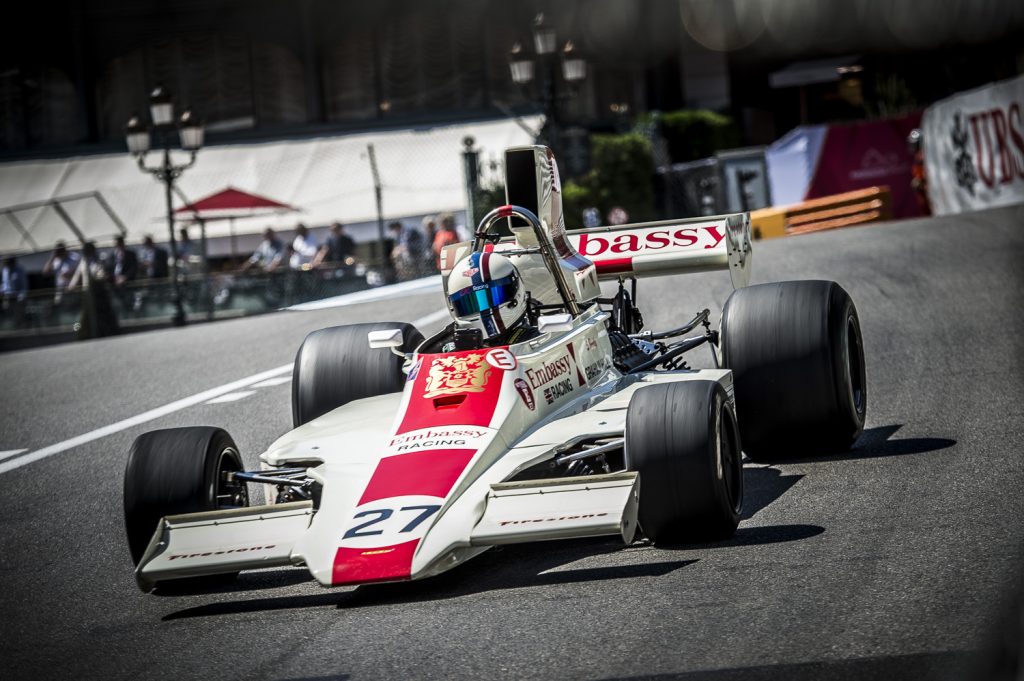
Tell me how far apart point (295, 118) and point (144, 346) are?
20.9 m

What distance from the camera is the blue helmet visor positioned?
647cm

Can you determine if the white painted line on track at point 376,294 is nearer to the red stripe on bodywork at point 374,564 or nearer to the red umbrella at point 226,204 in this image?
the red umbrella at point 226,204

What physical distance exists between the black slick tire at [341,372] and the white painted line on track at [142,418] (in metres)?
2.51

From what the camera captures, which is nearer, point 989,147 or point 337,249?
point 989,147

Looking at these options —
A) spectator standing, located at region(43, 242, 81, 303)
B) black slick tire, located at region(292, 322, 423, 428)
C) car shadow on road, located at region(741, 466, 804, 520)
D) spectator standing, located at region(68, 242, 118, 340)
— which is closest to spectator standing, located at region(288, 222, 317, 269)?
spectator standing, located at region(68, 242, 118, 340)

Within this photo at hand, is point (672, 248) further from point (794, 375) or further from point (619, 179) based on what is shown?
point (619, 179)

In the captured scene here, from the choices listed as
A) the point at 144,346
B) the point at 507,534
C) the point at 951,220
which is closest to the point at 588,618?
the point at 507,534

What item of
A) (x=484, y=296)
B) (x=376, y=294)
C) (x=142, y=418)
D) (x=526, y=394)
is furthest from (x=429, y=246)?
(x=526, y=394)

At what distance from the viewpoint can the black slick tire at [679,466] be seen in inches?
215

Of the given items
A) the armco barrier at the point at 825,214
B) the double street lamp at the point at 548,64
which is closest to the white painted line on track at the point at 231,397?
the double street lamp at the point at 548,64

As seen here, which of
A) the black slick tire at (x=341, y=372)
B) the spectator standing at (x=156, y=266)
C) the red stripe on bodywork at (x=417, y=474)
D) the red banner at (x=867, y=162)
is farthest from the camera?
the red banner at (x=867, y=162)

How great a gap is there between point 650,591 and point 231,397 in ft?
22.5

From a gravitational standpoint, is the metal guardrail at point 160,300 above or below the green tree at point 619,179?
Result: below

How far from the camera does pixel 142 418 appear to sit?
35.6 ft
